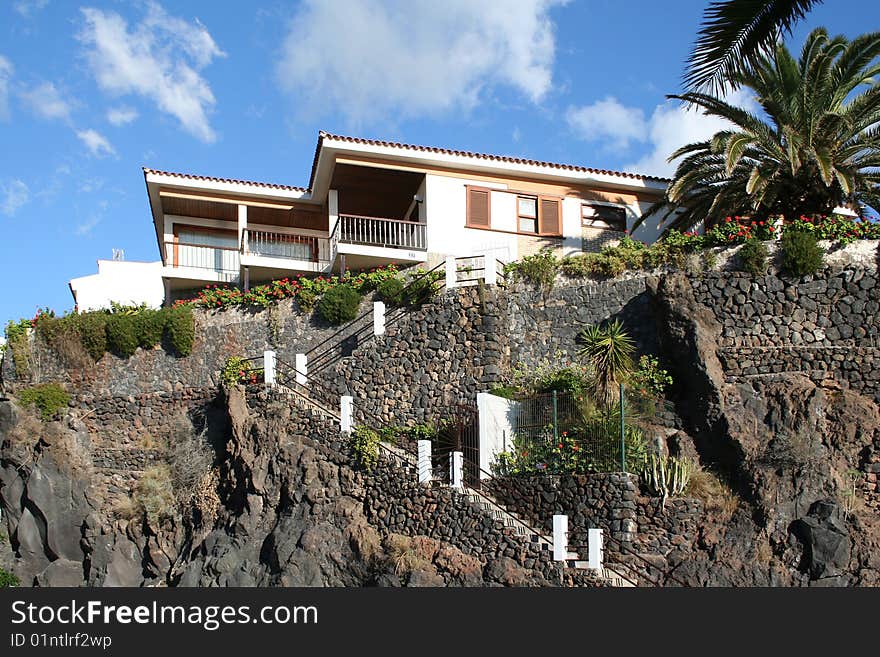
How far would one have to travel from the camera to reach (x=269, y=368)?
2373cm

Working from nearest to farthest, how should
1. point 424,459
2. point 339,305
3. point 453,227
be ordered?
1. point 424,459
2. point 339,305
3. point 453,227

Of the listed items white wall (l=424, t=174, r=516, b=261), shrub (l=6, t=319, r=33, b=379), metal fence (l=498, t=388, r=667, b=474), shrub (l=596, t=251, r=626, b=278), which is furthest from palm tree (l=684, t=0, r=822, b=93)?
shrub (l=6, t=319, r=33, b=379)

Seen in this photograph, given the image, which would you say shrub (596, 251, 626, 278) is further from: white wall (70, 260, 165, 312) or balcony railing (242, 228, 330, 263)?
white wall (70, 260, 165, 312)

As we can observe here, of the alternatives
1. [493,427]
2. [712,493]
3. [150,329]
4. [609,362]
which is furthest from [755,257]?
[150,329]

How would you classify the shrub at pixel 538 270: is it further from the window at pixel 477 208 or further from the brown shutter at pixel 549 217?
the brown shutter at pixel 549 217

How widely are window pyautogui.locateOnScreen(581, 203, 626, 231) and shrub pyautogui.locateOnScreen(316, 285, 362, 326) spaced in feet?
27.0

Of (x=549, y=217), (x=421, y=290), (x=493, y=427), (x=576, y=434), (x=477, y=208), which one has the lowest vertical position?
(x=576, y=434)

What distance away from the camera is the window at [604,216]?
97.1ft

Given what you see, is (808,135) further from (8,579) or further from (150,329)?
(8,579)

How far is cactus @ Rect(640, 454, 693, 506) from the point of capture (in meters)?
19.1

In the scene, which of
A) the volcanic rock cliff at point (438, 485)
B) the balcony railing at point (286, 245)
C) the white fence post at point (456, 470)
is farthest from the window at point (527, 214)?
the white fence post at point (456, 470)

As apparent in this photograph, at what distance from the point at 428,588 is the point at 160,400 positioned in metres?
11.7

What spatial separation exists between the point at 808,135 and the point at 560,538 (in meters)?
12.4

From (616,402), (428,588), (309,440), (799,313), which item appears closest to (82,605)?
(428,588)
